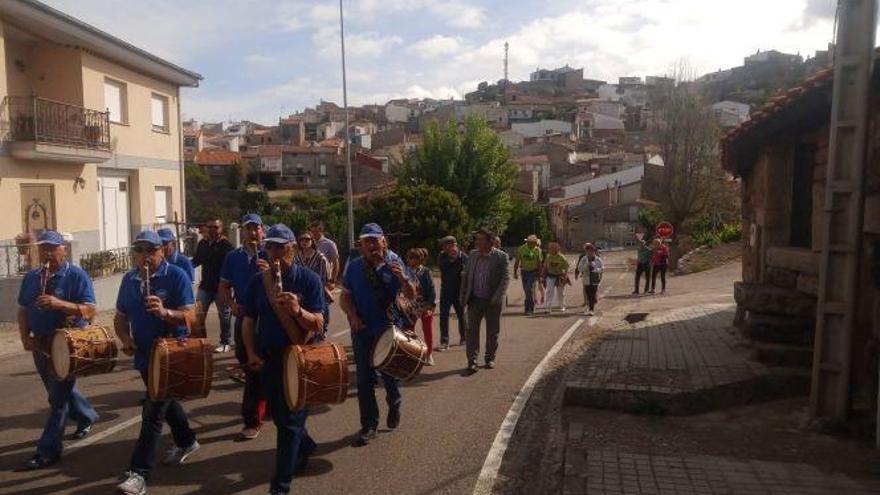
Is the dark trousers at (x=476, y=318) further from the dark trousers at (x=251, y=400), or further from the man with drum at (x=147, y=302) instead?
the man with drum at (x=147, y=302)

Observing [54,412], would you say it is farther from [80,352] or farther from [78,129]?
[78,129]

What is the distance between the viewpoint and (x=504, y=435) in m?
6.82

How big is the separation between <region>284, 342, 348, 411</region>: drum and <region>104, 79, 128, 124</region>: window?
54.8 ft

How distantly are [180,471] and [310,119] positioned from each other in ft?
408

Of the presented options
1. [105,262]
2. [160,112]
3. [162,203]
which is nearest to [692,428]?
[105,262]

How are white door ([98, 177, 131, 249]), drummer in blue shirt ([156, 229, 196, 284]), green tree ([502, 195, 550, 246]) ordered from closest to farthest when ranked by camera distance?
drummer in blue shirt ([156, 229, 196, 284]), white door ([98, 177, 131, 249]), green tree ([502, 195, 550, 246])

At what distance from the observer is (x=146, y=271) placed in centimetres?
563

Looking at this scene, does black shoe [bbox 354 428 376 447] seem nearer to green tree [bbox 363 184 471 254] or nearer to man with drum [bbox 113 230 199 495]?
man with drum [bbox 113 230 199 495]

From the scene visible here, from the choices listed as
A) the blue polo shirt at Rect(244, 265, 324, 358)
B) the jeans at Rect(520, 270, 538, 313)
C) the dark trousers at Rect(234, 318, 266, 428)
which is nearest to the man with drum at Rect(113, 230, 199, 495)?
the blue polo shirt at Rect(244, 265, 324, 358)

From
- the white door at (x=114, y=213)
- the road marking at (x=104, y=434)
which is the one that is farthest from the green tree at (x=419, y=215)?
the road marking at (x=104, y=434)

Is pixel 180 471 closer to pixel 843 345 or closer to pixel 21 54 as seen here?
pixel 843 345

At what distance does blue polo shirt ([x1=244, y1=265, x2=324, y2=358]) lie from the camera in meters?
5.27

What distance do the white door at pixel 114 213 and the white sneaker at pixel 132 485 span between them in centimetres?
1653

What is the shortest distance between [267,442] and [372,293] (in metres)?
1.56
